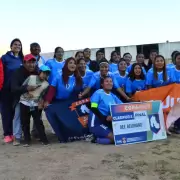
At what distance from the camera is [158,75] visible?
21.6ft

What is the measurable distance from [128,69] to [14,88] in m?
2.93

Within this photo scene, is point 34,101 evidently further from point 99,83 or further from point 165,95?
point 165,95

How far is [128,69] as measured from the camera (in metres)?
7.40

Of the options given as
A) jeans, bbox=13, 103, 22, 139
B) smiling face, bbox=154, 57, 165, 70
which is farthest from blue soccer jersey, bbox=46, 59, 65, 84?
smiling face, bbox=154, 57, 165, 70

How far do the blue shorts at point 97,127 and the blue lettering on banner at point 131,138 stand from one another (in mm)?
258

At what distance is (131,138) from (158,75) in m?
1.63

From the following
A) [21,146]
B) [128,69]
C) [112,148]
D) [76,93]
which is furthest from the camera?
[128,69]

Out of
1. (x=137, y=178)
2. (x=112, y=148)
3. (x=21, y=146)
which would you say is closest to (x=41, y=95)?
(x=21, y=146)

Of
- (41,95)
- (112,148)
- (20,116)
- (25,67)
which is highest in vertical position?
(25,67)

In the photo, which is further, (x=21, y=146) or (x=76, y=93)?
(x=76, y=93)

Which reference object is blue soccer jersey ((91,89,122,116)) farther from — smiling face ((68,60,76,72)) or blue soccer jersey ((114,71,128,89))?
blue soccer jersey ((114,71,128,89))

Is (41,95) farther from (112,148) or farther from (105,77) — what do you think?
(112,148)

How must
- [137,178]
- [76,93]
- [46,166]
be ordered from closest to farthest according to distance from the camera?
[137,178] → [46,166] → [76,93]

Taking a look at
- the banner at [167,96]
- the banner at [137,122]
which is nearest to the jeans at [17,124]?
the banner at [137,122]
